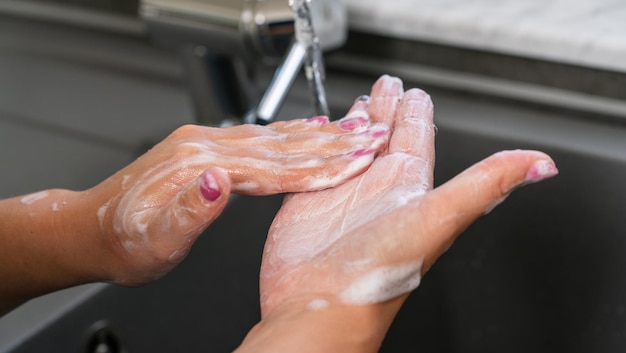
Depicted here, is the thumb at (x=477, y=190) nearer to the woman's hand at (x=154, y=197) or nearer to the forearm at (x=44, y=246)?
the woman's hand at (x=154, y=197)

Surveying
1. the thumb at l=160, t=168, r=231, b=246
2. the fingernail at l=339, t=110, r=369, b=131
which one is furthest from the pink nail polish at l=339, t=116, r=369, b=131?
the thumb at l=160, t=168, r=231, b=246

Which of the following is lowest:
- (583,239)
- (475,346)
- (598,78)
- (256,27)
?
(475,346)

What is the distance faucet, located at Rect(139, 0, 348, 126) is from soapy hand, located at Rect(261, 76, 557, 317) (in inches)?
8.4

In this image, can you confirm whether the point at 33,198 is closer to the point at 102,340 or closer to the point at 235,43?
the point at 102,340

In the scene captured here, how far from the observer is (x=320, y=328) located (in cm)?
48

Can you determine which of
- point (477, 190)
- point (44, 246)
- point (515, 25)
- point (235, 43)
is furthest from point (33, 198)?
point (515, 25)

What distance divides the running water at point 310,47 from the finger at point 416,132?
0.54 feet

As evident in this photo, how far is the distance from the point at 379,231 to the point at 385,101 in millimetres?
178

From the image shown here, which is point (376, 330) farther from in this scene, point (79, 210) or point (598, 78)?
point (598, 78)

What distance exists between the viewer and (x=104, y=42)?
1.18 metres

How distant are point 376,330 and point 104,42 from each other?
81 cm

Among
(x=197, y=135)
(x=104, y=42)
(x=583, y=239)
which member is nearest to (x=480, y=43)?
(x=583, y=239)

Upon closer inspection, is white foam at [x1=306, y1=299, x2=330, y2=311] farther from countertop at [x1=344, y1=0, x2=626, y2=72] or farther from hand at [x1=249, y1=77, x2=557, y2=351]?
countertop at [x1=344, y1=0, x2=626, y2=72]

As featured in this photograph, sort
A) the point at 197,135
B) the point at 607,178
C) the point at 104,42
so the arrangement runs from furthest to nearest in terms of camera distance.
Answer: the point at 104,42
the point at 607,178
the point at 197,135
